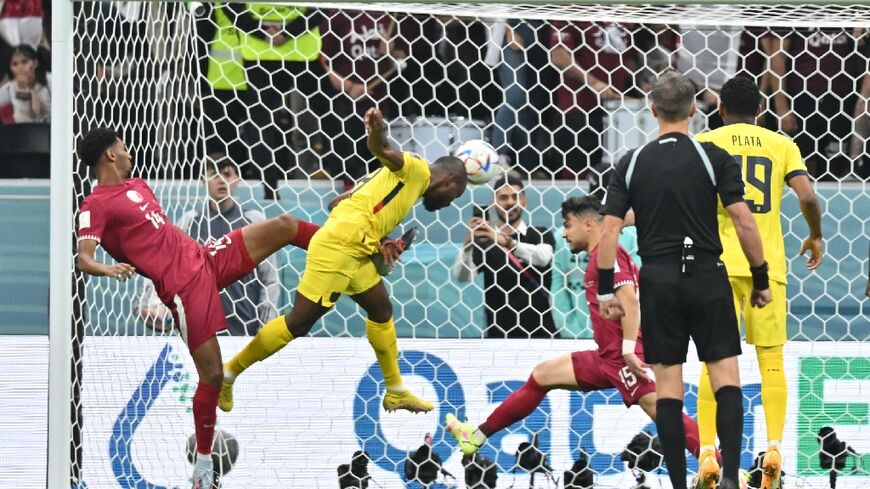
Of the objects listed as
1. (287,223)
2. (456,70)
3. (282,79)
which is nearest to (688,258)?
(287,223)

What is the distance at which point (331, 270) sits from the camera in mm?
6828

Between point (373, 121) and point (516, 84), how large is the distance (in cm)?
217

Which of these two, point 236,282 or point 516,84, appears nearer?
point 236,282

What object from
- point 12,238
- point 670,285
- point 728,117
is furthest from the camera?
point 12,238

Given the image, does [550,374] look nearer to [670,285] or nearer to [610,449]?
[610,449]

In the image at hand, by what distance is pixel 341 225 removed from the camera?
688 cm

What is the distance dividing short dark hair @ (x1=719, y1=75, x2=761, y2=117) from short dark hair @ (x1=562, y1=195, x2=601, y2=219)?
1.00 metres

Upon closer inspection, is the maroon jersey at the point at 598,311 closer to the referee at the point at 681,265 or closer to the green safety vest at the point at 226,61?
the referee at the point at 681,265

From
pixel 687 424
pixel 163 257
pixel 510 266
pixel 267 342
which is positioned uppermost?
pixel 163 257

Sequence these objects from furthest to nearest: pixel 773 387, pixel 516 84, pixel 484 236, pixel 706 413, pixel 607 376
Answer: pixel 516 84 → pixel 484 236 → pixel 607 376 → pixel 773 387 → pixel 706 413

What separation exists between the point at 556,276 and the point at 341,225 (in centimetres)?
152

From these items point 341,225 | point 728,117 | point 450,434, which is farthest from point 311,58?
point 728,117

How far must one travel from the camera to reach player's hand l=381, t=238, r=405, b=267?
678 centimetres

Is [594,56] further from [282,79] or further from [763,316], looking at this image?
[763,316]
